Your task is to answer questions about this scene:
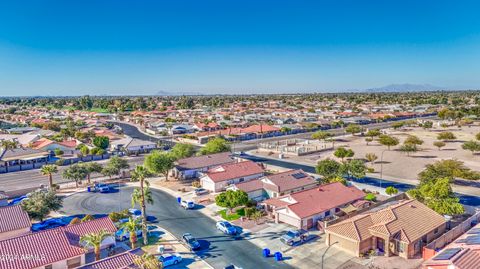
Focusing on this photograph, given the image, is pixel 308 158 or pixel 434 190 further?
pixel 308 158

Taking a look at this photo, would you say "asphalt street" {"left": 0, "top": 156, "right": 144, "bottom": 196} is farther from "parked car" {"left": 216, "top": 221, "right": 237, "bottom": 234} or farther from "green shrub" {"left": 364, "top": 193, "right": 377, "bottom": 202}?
"green shrub" {"left": 364, "top": 193, "right": 377, "bottom": 202}

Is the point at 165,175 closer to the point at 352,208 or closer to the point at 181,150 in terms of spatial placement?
the point at 181,150

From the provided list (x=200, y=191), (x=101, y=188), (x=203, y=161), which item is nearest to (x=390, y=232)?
(x=200, y=191)

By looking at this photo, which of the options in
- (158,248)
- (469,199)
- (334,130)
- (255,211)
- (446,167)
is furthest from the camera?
(334,130)

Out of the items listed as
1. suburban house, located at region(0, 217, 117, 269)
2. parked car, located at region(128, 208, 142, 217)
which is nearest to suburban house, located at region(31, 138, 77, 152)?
parked car, located at region(128, 208, 142, 217)

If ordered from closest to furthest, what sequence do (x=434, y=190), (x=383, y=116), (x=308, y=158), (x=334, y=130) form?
(x=434, y=190), (x=308, y=158), (x=334, y=130), (x=383, y=116)

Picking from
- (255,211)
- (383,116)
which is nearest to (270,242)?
(255,211)

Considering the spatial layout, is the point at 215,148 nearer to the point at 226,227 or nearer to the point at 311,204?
the point at 311,204

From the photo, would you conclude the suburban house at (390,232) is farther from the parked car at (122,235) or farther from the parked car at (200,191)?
the parked car at (200,191)
